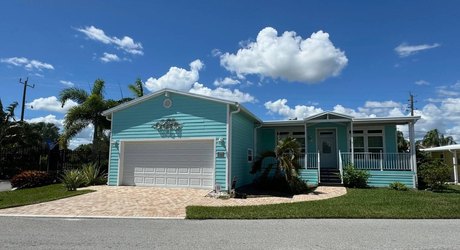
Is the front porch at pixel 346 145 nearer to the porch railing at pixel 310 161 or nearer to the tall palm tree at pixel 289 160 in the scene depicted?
the porch railing at pixel 310 161

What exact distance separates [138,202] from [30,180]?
8180 mm

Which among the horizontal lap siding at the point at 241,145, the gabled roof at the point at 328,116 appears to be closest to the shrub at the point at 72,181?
the horizontal lap siding at the point at 241,145

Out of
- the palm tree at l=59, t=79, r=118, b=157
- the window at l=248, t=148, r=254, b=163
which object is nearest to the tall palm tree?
the window at l=248, t=148, r=254, b=163

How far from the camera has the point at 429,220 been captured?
320 inches

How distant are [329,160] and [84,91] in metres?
14.8

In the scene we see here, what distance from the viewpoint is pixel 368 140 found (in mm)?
17844

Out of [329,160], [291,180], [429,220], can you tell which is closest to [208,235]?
[429,220]

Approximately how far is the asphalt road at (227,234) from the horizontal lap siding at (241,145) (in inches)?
267

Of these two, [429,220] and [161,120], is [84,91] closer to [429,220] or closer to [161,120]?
[161,120]

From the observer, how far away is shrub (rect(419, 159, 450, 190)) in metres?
14.2

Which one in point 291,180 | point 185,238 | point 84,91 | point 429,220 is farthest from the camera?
point 84,91

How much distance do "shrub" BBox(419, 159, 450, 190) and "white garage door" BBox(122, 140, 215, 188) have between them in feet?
31.1

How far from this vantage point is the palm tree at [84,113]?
Result: 60.0ft

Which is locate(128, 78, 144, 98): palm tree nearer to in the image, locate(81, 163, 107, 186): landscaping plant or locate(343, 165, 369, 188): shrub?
locate(81, 163, 107, 186): landscaping plant
